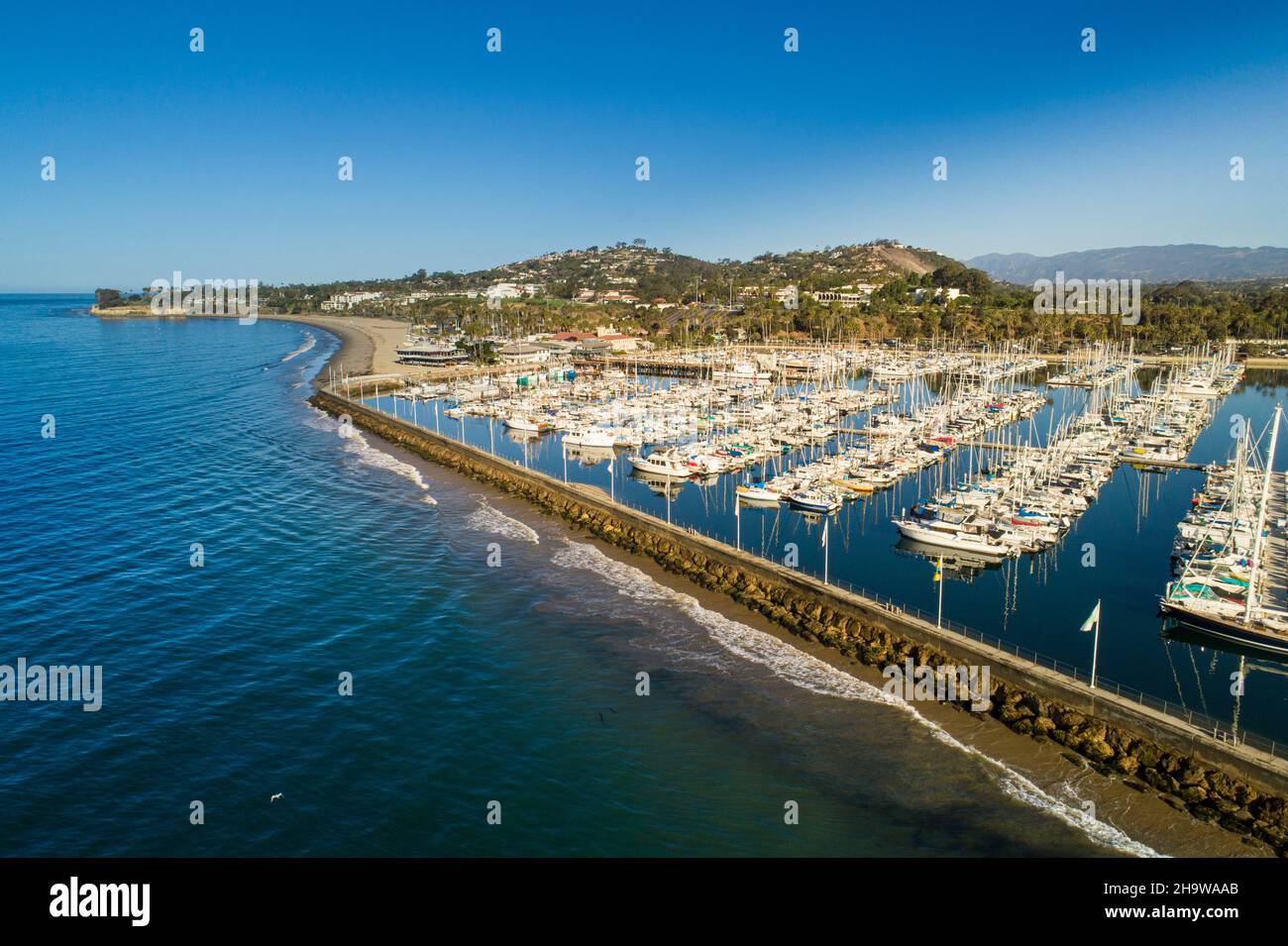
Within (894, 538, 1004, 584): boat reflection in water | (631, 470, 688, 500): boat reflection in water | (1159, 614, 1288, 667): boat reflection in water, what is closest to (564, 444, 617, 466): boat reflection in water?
(631, 470, 688, 500): boat reflection in water

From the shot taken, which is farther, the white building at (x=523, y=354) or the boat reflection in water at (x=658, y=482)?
the white building at (x=523, y=354)

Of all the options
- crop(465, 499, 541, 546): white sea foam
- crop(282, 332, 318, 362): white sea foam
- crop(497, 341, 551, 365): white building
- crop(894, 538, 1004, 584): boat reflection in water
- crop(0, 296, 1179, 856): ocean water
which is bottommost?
crop(0, 296, 1179, 856): ocean water

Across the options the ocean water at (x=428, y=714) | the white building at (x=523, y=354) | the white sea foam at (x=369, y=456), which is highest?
the white building at (x=523, y=354)

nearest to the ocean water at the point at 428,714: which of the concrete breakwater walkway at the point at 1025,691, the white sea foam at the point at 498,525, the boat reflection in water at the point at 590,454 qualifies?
the white sea foam at the point at 498,525

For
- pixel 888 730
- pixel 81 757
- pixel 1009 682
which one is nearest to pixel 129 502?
pixel 81 757

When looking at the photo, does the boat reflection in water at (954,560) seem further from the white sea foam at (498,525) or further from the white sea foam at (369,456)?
the white sea foam at (369,456)

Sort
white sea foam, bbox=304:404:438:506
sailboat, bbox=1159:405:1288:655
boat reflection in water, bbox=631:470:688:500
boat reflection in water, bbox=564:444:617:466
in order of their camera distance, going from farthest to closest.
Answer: boat reflection in water, bbox=564:444:617:466
white sea foam, bbox=304:404:438:506
boat reflection in water, bbox=631:470:688:500
sailboat, bbox=1159:405:1288:655

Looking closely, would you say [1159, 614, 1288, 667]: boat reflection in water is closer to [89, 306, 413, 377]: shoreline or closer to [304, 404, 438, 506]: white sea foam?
[304, 404, 438, 506]: white sea foam
